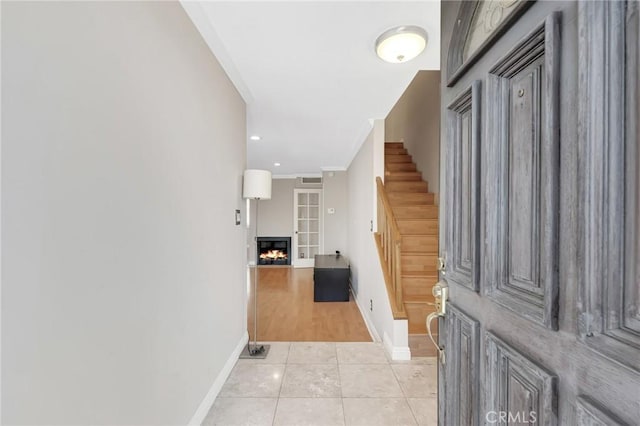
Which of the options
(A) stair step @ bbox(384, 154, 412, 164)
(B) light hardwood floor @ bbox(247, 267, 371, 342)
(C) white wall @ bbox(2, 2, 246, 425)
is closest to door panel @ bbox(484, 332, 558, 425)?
(C) white wall @ bbox(2, 2, 246, 425)

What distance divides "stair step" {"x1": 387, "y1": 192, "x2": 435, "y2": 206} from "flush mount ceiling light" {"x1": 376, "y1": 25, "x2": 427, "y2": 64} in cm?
215

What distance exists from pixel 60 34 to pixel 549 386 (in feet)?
4.82

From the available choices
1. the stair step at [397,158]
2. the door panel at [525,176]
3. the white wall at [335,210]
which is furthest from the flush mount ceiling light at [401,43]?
the white wall at [335,210]

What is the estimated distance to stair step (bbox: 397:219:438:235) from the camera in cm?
349

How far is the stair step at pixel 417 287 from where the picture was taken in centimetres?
298

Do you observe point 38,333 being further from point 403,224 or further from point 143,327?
point 403,224

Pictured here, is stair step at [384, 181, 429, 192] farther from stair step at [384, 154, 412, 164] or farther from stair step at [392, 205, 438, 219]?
stair step at [384, 154, 412, 164]

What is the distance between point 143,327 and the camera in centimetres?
122

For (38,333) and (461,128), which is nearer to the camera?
(38,333)

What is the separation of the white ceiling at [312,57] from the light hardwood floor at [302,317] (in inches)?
95.7

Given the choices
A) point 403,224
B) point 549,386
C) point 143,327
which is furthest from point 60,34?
point 403,224

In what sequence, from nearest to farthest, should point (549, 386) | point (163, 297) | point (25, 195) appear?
point (549, 386), point (25, 195), point (163, 297)

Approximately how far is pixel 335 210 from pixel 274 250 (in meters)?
2.10

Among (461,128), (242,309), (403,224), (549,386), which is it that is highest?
(461,128)
